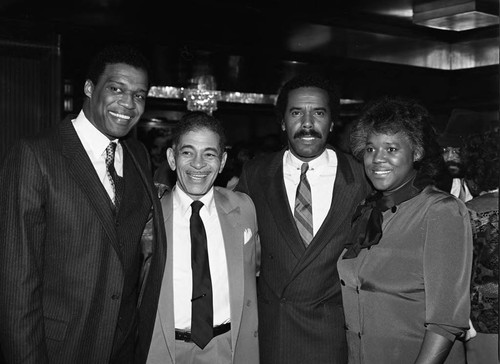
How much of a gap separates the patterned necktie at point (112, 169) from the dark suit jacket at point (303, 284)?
711mm

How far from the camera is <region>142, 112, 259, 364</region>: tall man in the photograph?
7.80 ft

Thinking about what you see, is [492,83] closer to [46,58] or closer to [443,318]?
[46,58]

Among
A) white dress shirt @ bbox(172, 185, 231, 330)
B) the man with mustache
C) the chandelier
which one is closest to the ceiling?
the chandelier

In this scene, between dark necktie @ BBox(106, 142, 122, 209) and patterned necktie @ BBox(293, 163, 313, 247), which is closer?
dark necktie @ BBox(106, 142, 122, 209)

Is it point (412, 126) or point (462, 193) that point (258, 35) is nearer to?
point (462, 193)

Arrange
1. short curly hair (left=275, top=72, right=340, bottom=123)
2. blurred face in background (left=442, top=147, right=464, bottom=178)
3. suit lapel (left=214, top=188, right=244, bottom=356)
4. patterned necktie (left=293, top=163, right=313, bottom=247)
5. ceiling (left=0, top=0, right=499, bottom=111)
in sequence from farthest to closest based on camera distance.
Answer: ceiling (left=0, top=0, right=499, bottom=111) → blurred face in background (left=442, top=147, right=464, bottom=178) → short curly hair (left=275, top=72, right=340, bottom=123) → patterned necktie (left=293, top=163, right=313, bottom=247) → suit lapel (left=214, top=188, right=244, bottom=356)

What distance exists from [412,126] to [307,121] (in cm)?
60

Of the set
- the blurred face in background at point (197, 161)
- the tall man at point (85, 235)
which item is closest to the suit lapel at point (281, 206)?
the blurred face in background at point (197, 161)

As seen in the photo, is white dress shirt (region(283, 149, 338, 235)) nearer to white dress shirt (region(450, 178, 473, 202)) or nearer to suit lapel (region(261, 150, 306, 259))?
suit lapel (region(261, 150, 306, 259))

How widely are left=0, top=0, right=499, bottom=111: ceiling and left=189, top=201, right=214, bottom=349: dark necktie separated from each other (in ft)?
10.7

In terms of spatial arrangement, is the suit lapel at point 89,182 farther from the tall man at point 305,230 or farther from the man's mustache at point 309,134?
the man's mustache at point 309,134

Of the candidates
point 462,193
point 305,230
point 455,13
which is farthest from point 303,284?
point 455,13

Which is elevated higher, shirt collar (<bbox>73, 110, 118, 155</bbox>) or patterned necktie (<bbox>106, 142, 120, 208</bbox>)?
shirt collar (<bbox>73, 110, 118, 155</bbox>)

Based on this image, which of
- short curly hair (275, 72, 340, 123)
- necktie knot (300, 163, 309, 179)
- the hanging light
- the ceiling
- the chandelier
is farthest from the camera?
the chandelier
